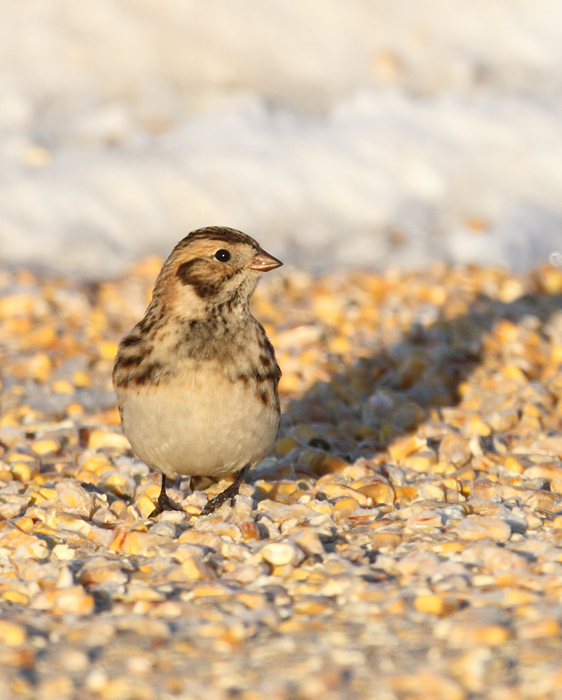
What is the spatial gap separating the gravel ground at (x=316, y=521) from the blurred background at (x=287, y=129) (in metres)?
1.07

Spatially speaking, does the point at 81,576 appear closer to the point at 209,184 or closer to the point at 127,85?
the point at 209,184

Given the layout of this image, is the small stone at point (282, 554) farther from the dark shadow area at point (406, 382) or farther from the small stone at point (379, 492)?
the dark shadow area at point (406, 382)

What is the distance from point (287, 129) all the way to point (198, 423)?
19.5 ft

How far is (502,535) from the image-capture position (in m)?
3.84

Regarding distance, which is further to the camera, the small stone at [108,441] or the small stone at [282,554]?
the small stone at [108,441]

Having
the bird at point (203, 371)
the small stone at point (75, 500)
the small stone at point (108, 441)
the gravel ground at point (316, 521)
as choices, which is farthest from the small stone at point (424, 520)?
the small stone at point (108, 441)

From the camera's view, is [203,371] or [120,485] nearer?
→ [203,371]

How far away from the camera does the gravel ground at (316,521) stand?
9.75 ft

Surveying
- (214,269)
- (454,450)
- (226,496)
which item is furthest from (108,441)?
(454,450)

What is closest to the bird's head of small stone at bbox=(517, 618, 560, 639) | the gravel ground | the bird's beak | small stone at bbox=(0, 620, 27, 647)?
the bird's beak

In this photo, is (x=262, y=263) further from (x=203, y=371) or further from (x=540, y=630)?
(x=540, y=630)

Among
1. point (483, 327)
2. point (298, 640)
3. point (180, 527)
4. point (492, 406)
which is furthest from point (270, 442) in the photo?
point (483, 327)

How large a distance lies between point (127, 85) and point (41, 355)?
4.77 metres

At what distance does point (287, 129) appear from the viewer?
9.48 meters
